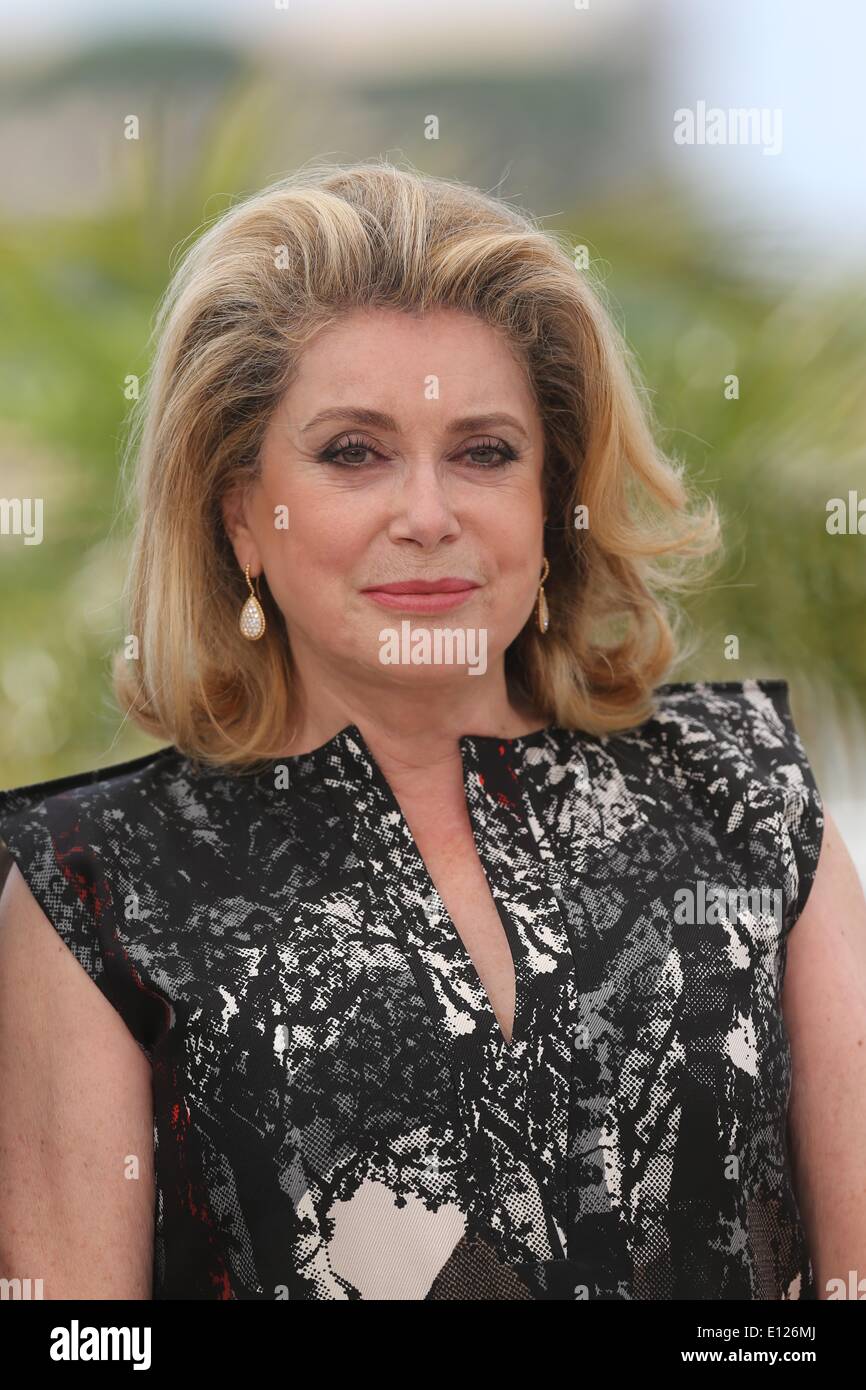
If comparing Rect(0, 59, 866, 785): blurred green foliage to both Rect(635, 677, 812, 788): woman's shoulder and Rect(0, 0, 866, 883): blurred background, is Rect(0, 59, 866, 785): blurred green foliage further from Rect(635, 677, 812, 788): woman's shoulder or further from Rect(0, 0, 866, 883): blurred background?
Rect(635, 677, 812, 788): woman's shoulder

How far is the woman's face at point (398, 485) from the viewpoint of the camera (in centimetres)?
194

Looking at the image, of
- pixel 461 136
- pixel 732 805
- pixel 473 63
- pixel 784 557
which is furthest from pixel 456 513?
pixel 473 63

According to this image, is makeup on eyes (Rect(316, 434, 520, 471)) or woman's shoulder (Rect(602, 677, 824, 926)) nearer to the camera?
makeup on eyes (Rect(316, 434, 520, 471))

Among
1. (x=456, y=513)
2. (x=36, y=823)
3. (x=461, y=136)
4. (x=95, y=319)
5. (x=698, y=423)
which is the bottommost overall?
(x=36, y=823)

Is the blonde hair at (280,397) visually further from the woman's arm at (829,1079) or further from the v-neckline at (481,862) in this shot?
the woman's arm at (829,1079)

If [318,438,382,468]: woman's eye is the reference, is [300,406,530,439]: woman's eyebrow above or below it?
above

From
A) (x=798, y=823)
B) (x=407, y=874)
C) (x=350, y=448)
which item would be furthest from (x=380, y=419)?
Answer: (x=798, y=823)

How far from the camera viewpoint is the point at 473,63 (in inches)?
227

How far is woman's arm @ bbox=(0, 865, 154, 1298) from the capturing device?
1.82m

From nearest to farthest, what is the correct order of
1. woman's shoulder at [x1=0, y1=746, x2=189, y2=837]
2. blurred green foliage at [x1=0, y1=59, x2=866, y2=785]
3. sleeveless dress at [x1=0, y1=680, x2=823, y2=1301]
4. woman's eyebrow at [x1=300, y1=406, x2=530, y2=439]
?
sleeveless dress at [x1=0, y1=680, x2=823, y2=1301]
woman's eyebrow at [x1=300, y1=406, x2=530, y2=439]
woman's shoulder at [x1=0, y1=746, x2=189, y2=837]
blurred green foliage at [x1=0, y1=59, x2=866, y2=785]

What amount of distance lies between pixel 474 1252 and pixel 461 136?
14.6 ft

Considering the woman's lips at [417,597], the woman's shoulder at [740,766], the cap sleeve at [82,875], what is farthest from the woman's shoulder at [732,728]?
the cap sleeve at [82,875]

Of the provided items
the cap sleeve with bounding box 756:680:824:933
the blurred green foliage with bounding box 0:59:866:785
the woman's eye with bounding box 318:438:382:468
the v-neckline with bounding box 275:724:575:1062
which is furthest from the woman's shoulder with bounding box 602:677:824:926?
the blurred green foliage with bounding box 0:59:866:785
